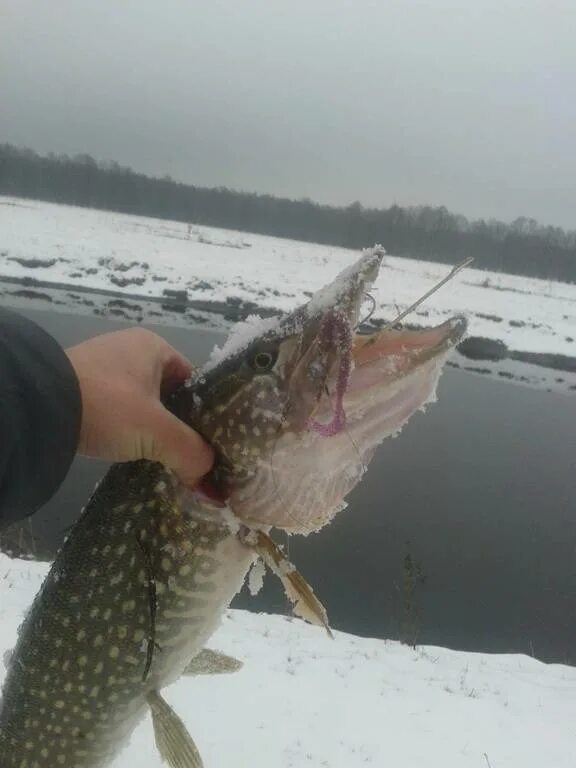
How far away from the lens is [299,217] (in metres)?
66.5

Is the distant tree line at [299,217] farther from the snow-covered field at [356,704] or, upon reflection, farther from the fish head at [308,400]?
the fish head at [308,400]

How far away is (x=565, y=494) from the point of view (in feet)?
31.3

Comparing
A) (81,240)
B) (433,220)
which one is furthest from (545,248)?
(81,240)

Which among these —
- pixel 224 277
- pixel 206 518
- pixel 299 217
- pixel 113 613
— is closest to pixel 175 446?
pixel 206 518

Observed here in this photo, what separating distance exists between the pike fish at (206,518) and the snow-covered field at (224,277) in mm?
16135

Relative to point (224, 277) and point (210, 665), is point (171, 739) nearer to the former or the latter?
point (210, 665)

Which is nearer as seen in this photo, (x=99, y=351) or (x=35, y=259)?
(x=99, y=351)

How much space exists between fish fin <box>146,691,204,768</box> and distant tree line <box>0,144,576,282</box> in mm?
53144

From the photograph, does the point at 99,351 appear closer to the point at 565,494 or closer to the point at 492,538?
the point at 492,538

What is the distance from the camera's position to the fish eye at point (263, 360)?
172cm

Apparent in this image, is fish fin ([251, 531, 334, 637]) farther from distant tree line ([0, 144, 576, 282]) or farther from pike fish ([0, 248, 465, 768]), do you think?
distant tree line ([0, 144, 576, 282])

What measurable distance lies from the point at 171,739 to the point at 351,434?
1049 mm

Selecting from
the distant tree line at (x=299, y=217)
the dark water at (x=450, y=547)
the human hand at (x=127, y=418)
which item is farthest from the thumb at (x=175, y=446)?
the distant tree line at (x=299, y=217)

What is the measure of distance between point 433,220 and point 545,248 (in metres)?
10.2
